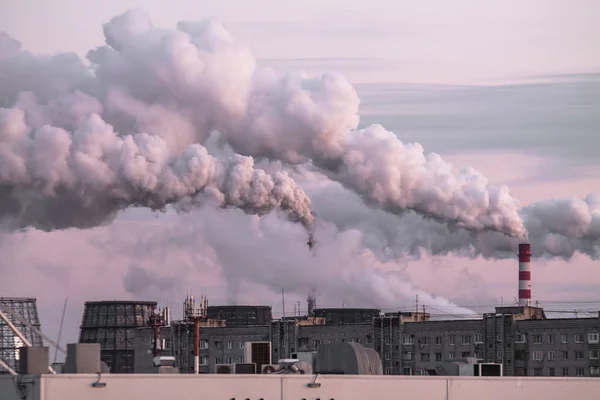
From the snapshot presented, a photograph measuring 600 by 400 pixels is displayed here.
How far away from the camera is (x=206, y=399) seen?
4769cm

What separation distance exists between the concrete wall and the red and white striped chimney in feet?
215

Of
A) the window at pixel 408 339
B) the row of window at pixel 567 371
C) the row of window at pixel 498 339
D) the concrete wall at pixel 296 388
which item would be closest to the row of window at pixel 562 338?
the row of window at pixel 498 339

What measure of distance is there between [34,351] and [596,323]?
255 feet

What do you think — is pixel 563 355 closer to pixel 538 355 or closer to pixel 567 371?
pixel 567 371

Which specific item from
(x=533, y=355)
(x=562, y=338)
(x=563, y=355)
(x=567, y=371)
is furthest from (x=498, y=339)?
(x=567, y=371)

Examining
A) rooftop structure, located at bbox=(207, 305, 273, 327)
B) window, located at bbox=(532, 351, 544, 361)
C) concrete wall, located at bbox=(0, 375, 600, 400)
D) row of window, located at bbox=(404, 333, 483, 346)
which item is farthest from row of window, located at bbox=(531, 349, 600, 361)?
concrete wall, located at bbox=(0, 375, 600, 400)

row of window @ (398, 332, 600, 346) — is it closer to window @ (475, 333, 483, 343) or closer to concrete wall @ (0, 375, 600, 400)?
window @ (475, 333, 483, 343)

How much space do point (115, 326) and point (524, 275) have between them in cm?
7500

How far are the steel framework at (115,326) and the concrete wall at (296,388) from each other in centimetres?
12696

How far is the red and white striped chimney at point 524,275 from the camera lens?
119688mm

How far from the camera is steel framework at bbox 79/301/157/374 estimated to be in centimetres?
17800

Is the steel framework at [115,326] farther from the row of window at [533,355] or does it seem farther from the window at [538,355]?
the window at [538,355]

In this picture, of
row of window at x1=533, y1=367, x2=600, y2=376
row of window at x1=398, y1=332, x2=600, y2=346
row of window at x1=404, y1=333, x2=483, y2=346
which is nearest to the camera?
row of window at x1=533, y1=367, x2=600, y2=376

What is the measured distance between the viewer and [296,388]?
48781mm
